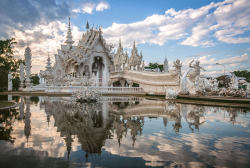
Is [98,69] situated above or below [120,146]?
above

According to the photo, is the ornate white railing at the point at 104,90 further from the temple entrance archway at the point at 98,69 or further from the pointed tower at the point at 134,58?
the pointed tower at the point at 134,58

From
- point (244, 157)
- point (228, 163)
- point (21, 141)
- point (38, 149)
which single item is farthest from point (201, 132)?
point (21, 141)

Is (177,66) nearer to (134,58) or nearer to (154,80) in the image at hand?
(154,80)

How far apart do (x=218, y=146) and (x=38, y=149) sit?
4845 mm

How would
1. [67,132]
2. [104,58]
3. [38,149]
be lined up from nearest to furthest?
[38,149], [67,132], [104,58]

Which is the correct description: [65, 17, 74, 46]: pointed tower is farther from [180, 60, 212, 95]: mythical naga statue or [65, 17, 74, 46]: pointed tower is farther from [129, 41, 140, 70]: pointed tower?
[180, 60, 212, 95]: mythical naga statue

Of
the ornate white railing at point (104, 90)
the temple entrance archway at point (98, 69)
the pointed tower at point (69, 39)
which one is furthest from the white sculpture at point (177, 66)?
the pointed tower at point (69, 39)

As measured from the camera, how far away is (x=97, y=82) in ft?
135

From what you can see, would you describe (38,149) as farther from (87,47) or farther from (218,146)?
(87,47)

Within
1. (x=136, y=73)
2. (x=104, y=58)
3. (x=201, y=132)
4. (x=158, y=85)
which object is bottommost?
(x=201, y=132)

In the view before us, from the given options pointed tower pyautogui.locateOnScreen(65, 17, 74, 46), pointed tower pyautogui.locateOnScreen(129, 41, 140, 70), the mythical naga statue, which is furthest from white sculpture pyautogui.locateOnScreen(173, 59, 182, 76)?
pointed tower pyautogui.locateOnScreen(65, 17, 74, 46)

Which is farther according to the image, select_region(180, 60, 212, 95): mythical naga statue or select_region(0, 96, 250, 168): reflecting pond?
select_region(180, 60, 212, 95): mythical naga statue

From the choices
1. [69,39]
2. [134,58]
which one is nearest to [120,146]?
[69,39]

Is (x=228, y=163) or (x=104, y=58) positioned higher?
(x=104, y=58)
